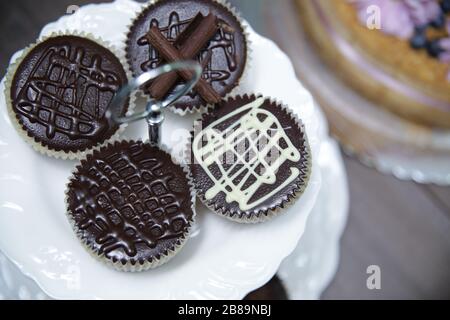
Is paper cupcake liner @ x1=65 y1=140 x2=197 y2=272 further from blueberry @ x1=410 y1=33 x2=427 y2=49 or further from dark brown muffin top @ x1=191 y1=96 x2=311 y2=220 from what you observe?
blueberry @ x1=410 y1=33 x2=427 y2=49

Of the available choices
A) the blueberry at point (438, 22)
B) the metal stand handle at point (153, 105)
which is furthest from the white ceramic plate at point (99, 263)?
the blueberry at point (438, 22)

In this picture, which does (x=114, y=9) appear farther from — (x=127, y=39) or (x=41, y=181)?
(x=41, y=181)

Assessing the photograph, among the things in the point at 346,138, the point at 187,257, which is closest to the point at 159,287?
the point at 187,257

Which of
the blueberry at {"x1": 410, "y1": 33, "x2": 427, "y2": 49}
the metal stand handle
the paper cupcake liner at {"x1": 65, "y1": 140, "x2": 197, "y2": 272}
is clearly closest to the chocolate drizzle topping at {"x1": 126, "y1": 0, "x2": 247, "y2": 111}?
the metal stand handle

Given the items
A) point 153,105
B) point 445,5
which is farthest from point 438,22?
point 153,105

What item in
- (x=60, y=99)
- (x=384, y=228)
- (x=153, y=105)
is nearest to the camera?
(x=153, y=105)

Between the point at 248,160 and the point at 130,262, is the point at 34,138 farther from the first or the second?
the point at 248,160

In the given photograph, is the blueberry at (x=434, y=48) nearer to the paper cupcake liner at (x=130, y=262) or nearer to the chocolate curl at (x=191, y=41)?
the chocolate curl at (x=191, y=41)
